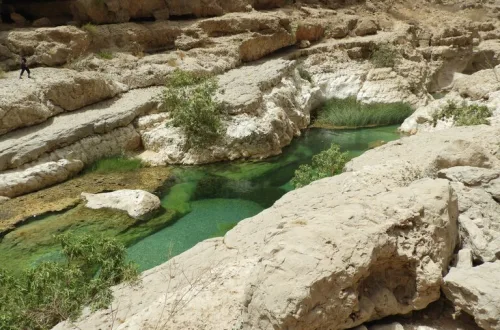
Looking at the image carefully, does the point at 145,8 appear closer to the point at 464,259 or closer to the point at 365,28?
the point at 365,28

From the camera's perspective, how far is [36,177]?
47.9 ft

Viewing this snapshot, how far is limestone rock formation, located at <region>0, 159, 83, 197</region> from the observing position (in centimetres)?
1409

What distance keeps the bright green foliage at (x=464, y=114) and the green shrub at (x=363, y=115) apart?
3679 millimetres

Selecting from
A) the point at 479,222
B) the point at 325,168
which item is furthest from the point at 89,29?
the point at 479,222

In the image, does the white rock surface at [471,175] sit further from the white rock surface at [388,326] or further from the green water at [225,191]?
the green water at [225,191]

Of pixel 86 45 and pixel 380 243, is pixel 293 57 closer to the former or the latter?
pixel 86 45

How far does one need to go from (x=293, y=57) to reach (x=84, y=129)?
45.5 feet

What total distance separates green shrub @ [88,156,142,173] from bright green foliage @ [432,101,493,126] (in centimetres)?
1287

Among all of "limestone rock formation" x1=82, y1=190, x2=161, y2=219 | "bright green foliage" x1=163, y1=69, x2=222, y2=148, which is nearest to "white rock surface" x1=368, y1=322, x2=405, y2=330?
"limestone rock formation" x1=82, y1=190, x2=161, y2=219

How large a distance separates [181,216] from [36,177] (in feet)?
19.5

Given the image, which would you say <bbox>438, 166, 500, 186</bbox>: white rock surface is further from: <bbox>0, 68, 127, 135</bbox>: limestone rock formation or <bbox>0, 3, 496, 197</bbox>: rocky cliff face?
<bbox>0, 68, 127, 135</bbox>: limestone rock formation

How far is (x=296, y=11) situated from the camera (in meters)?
29.6

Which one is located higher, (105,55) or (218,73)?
(105,55)

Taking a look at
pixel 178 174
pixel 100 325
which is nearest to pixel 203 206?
pixel 178 174
